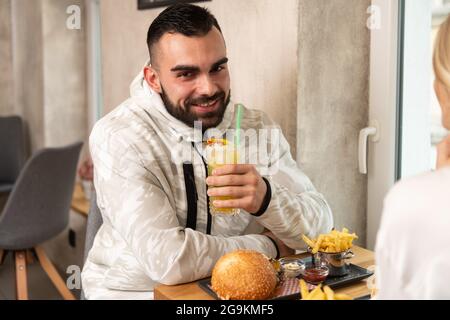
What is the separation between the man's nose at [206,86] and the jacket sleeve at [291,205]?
0.25m

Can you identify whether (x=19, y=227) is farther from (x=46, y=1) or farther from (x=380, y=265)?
(x=380, y=265)

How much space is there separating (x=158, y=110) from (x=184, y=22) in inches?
8.9

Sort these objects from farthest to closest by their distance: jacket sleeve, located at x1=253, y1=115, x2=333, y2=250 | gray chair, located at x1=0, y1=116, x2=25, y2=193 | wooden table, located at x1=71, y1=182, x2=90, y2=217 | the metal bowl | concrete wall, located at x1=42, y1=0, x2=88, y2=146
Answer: gray chair, located at x1=0, y1=116, x2=25, y2=193
wooden table, located at x1=71, y1=182, x2=90, y2=217
concrete wall, located at x1=42, y1=0, x2=88, y2=146
jacket sleeve, located at x1=253, y1=115, x2=333, y2=250
the metal bowl

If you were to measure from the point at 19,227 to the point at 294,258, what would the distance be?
1.43 meters

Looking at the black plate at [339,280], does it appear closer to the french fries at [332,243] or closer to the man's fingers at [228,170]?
the french fries at [332,243]

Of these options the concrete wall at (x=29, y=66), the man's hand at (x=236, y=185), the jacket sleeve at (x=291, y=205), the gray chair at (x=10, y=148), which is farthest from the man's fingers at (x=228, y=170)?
the gray chair at (x=10, y=148)

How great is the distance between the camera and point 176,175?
4.41 feet

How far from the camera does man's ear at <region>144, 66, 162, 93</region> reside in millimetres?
1368

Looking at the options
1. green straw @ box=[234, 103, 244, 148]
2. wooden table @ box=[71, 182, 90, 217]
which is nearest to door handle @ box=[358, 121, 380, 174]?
green straw @ box=[234, 103, 244, 148]

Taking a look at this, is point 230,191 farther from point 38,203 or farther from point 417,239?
point 38,203

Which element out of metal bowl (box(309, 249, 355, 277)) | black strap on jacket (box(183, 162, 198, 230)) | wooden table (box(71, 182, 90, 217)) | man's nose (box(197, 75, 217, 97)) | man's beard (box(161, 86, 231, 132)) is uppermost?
man's nose (box(197, 75, 217, 97))

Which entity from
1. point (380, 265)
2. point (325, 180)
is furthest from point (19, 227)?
point (380, 265)

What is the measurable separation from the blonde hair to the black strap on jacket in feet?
2.25

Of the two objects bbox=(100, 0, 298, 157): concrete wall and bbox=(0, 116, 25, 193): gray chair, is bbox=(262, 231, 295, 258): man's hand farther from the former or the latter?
bbox=(0, 116, 25, 193): gray chair
